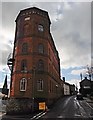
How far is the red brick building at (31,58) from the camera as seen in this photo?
3256cm

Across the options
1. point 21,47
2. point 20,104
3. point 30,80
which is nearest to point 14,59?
point 21,47

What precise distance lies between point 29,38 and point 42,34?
283 centimetres

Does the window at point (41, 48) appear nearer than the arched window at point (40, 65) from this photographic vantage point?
No

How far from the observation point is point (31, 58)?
110 ft

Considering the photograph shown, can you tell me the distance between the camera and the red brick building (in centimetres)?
3256

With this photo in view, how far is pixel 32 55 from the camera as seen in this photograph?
3359 cm

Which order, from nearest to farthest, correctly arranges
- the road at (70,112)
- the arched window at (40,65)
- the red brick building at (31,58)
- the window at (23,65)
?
1. the road at (70,112)
2. the red brick building at (31,58)
3. the window at (23,65)
4. the arched window at (40,65)

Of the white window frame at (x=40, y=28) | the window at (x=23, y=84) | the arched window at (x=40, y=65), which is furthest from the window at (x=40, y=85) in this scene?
the white window frame at (x=40, y=28)

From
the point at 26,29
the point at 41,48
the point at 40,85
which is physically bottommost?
the point at 40,85

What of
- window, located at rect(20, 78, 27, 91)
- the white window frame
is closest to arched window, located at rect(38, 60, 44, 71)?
window, located at rect(20, 78, 27, 91)

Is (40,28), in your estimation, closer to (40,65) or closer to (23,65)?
(40,65)

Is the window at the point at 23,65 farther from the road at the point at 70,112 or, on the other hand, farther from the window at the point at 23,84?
the road at the point at 70,112

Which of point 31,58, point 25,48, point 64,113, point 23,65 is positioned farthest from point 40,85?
point 64,113

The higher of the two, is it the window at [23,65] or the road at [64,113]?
the window at [23,65]
